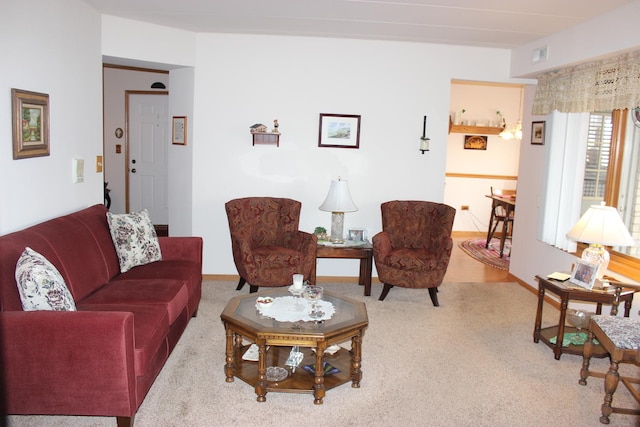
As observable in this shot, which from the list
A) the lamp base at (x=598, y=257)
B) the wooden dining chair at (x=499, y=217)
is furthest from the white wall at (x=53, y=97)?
the wooden dining chair at (x=499, y=217)

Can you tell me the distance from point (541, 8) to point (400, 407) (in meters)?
3.00

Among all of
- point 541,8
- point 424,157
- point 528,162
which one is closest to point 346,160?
point 424,157

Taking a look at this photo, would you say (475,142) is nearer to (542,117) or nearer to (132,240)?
(542,117)

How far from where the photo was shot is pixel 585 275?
3.87m

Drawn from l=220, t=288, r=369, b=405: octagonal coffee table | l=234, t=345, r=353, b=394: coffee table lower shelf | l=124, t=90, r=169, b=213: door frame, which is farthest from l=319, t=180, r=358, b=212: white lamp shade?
l=124, t=90, r=169, b=213: door frame

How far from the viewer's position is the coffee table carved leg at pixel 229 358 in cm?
332

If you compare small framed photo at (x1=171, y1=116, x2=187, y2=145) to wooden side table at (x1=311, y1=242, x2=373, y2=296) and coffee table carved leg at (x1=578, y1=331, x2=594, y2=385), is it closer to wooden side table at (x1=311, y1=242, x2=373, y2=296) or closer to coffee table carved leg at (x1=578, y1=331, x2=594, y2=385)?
wooden side table at (x1=311, y1=242, x2=373, y2=296)

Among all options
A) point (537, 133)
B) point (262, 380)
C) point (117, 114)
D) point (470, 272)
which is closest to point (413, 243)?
point (470, 272)

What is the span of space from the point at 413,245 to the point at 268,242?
4.69 ft

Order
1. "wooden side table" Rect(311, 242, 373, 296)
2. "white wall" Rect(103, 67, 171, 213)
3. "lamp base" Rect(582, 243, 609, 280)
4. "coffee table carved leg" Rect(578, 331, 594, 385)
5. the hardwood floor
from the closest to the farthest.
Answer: "coffee table carved leg" Rect(578, 331, 594, 385)
"lamp base" Rect(582, 243, 609, 280)
"wooden side table" Rect(311, 242, 373, 296)
the hardwood floor
"white wall" Rect(103, 67, 171, 213)

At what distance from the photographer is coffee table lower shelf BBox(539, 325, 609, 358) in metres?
3.77

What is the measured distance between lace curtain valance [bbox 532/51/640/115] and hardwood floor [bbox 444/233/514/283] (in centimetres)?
188

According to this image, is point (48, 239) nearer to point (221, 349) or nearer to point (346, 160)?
point (221, 349)

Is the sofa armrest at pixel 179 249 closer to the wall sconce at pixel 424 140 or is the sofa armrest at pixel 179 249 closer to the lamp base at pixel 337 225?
the lamp base at pixel 337 225
